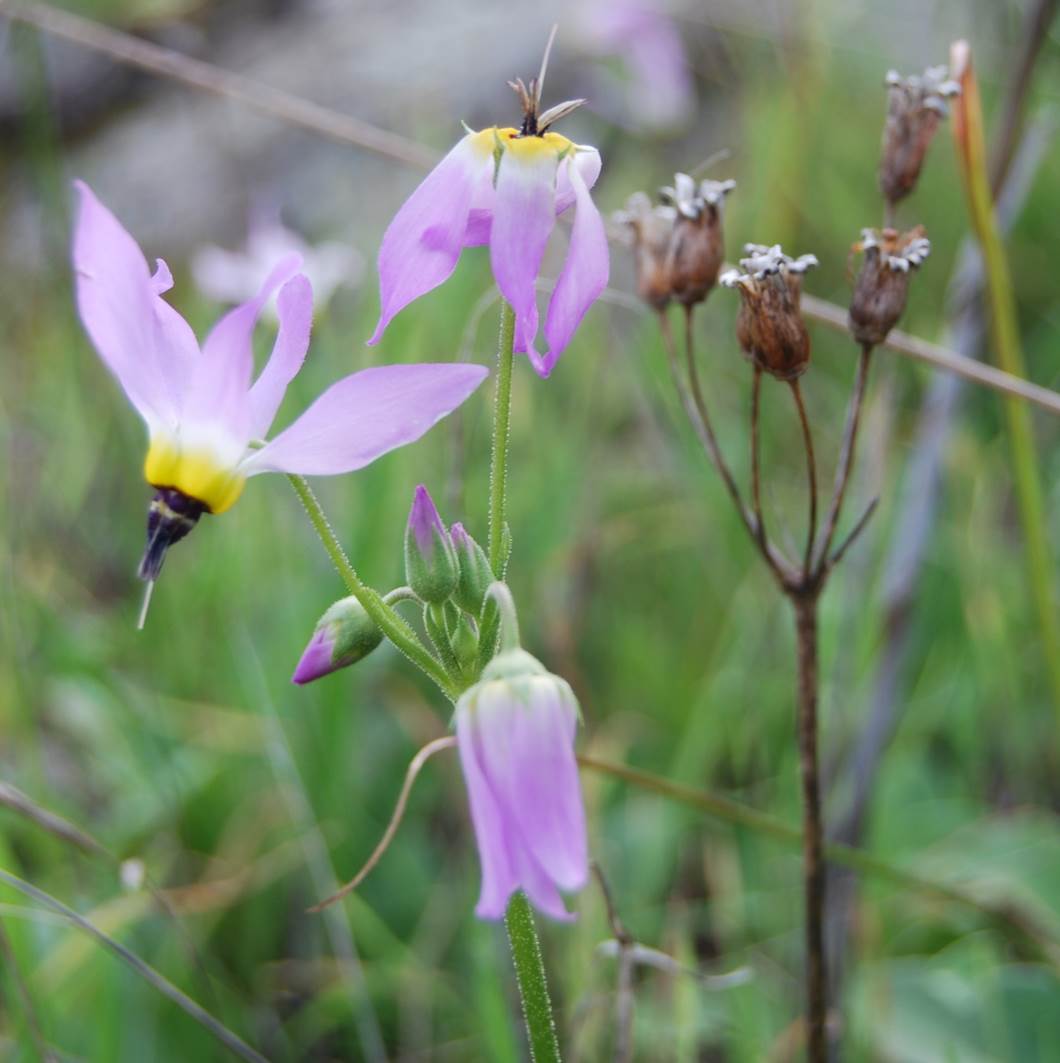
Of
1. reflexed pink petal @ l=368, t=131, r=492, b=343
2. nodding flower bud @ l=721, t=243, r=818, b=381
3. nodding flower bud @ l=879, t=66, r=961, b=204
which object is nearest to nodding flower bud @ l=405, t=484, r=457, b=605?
reflexed pink petal @ l=368, t=131, r=492, b=343

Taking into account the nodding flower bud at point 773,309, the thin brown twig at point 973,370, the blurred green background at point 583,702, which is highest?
the nodding flower bud at point 773,309

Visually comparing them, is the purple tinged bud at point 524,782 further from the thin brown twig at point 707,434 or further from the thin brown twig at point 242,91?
the thin brown twig at point 242,91

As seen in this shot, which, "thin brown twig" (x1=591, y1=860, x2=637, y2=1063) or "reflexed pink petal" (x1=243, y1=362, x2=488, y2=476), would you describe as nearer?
"reflexed pink petal" (x1=243, y1=362, x2=488, y2=476)

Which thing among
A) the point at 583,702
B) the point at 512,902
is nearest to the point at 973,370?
the point at 512,902

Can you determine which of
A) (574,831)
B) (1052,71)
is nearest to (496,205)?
(574,831)

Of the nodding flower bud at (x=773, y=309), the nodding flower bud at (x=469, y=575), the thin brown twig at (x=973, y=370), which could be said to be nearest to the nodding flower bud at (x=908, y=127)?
the thin brown twig at (x=973, y=370)

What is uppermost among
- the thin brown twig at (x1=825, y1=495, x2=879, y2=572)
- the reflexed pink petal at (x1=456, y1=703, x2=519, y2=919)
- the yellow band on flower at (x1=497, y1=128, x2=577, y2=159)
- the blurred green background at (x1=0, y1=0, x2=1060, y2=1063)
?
the yellow band on flower at (x1=497, y1=128, x2=577, y2=159)

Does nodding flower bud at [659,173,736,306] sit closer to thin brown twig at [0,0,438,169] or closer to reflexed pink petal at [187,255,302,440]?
reflexed pink petal at [187,255,302,440]
